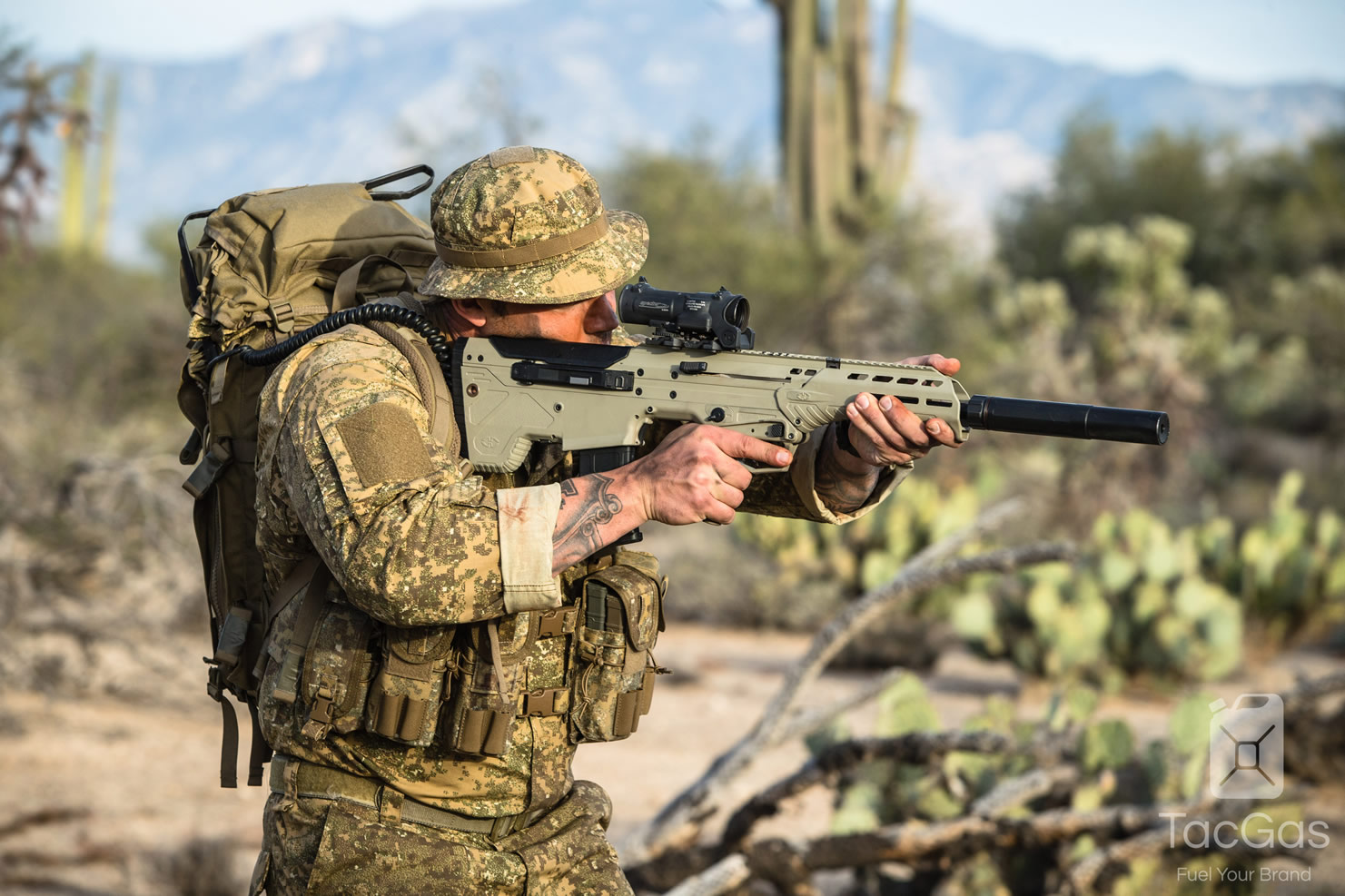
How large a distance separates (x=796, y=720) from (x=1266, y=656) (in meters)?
5.45

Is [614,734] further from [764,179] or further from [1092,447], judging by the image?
[764,179]

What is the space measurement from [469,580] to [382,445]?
0.30m

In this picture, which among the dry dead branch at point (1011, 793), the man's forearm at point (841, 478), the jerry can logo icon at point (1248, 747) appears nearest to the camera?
the man's forearm at point (841, 478)

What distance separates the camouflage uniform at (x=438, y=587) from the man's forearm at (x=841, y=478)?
23.5 inches

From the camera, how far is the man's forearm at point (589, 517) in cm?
237

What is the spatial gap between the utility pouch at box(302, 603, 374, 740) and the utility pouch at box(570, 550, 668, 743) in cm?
46

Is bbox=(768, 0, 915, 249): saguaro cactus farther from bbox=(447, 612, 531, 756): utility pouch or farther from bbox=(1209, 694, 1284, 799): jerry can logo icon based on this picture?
bbox=(447, 612, 531, 756): utility pouch

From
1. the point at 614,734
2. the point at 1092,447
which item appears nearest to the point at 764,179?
the point at 1092,447

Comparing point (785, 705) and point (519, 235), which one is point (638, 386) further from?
point (785, 705)

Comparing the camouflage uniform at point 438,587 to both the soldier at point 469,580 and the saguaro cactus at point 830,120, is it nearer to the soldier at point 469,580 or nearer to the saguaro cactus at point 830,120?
the soldier at point 469,580

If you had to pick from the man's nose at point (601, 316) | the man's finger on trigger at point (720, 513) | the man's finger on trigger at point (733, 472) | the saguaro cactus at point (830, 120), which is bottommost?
the man's finger on trigger at point (720, 513)

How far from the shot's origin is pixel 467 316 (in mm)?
2787

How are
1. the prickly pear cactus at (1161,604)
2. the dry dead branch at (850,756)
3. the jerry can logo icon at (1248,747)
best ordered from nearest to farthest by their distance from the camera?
the dry dead branch at (850,756) → the jerry can logo icon at (1248,747) → the prickly pear cactus at (1161,604)

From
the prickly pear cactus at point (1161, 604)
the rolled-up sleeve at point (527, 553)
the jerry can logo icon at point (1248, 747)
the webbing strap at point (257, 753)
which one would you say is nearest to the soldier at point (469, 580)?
the rolled-up sleeve at point (527, 553)
